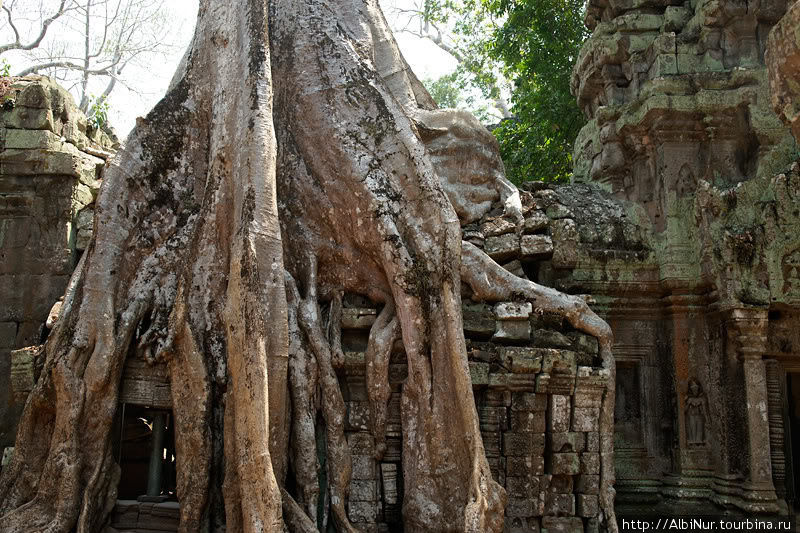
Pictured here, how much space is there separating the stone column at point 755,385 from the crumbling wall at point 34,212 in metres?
5.25

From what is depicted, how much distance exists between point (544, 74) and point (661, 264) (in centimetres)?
471

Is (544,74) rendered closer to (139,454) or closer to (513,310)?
(513,310)

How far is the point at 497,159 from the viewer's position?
6.18m

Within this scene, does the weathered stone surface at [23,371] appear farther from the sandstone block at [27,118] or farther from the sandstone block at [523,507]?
the sandstone block at [523,507]

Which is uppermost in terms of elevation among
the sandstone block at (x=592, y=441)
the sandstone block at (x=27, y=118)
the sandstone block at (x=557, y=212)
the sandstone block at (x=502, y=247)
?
the sandstone block at (x=27, y=118)

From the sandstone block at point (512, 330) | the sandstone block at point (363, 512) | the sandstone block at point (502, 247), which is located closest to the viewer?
the sandstone block at point (363, 512)

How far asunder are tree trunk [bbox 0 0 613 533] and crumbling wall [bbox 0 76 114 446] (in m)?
1.50

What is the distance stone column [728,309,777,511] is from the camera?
5830 millimetres

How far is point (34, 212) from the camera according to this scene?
6102 mm

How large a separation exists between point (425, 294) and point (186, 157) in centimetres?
181

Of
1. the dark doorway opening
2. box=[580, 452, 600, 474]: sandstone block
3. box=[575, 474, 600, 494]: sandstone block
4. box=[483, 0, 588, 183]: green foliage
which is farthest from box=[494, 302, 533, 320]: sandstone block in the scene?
box=[483, 0, 588, 183]: green foliage

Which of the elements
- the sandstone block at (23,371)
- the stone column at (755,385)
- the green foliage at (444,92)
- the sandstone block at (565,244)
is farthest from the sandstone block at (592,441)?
the green foliage at (444,92)

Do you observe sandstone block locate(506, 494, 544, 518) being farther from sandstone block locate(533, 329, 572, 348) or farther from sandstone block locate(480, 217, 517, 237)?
sandstone block locate(480, 217, 517, 237)

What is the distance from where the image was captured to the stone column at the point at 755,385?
5.83 meters
